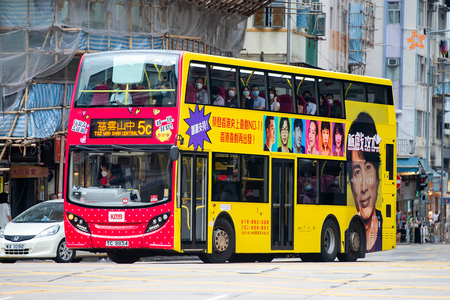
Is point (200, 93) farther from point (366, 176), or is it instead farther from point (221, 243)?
point (366, 176)

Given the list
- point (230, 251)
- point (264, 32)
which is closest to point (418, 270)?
point (230, 251)

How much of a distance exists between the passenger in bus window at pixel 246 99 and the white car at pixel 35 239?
5.69m

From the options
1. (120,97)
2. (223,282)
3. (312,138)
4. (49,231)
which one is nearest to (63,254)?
(49,231)

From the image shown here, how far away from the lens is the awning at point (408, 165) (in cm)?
6272

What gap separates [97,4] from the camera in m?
32.2

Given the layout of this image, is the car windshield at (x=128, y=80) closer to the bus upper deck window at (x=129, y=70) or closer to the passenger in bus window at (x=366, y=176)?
the bus upper deck window at (x=129, y=70)

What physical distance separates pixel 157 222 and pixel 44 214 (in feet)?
20.3

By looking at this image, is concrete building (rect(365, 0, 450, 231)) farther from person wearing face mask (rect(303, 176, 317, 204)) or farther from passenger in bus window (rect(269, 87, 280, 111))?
passenger in bus window (rect(269, 87, 280, 111))

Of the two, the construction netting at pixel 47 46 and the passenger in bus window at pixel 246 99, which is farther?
the construction netting at pixel 47 46

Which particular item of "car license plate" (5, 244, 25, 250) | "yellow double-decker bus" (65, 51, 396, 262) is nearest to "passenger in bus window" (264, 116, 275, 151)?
"yellow double-decker bus" (65, 51, 396, 262)

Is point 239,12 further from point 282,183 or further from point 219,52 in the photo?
point 282,183

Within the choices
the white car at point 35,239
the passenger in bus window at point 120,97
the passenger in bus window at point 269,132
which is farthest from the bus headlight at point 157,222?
the white car at point 35,239

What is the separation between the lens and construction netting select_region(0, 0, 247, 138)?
3078 cm

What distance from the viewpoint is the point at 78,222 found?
68.4 ft
